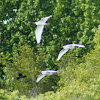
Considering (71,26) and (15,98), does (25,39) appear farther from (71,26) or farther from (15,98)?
(15,98)

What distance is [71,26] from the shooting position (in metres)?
29.0

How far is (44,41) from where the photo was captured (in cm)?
3005

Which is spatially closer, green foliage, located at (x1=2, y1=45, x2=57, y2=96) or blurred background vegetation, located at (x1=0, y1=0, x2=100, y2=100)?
blurred background vegetation, located at (x1=0, y1=0, x2=100, y2=100)

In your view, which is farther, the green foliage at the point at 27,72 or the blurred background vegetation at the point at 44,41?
the green foliage at the point at 27,72

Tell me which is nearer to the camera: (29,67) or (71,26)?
(29,67)

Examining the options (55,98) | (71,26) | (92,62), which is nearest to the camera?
(55,98)

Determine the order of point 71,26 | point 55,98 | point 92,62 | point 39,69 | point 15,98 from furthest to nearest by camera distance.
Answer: point 71,26 < point 39,69 < point 92,62 < point 55,98 < point 15,98

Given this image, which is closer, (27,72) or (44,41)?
(27,72)

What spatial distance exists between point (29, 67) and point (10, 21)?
4.64 m

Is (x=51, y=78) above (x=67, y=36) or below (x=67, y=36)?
below

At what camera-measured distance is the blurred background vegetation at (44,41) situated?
26.6 metres

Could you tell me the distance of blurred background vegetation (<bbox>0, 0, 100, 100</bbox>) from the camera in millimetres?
26602

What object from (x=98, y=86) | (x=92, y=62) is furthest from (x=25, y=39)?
(x=98, y=86)

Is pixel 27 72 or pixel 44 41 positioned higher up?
pixel 44 41
